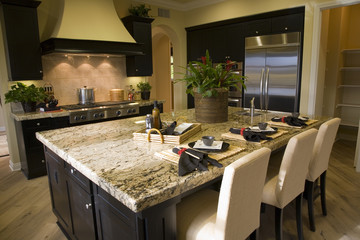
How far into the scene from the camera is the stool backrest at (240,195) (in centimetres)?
131

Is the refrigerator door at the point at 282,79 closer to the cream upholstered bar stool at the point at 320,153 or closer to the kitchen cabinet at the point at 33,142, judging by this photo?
the cream upholstered bar stool at the point at 320,153

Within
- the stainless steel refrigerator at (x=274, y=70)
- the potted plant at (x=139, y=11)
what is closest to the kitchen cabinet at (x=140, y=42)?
the potted plant at (x=139, y=11)

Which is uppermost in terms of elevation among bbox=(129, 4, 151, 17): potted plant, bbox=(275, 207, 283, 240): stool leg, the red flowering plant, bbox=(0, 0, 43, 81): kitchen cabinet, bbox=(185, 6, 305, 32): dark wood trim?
bbox=(129, 4, 151, 17): potted plant

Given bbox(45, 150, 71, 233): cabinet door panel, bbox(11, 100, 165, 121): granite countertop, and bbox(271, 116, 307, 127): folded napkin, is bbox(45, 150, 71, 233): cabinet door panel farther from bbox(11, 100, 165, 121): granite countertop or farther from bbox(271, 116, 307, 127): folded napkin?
bbox(271, 116, 307, 127): folded napkin

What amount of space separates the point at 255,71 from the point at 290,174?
3.51 m

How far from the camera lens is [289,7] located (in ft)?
14.9

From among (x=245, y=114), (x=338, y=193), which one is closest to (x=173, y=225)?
(x=245, y=114)

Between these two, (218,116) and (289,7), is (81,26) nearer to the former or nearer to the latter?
(218,116)

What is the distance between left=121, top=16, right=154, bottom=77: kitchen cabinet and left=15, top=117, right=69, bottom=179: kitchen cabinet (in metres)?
1.83

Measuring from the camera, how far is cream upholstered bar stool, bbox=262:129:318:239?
180 centimetres

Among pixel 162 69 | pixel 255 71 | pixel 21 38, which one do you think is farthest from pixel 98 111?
pixel 162 69

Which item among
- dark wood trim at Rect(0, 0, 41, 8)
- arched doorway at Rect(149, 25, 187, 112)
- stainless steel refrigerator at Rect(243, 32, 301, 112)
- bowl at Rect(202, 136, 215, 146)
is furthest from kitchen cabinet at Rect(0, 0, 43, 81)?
arched doorway at Rect(149, 25, 187, 112)

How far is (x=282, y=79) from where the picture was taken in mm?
4727

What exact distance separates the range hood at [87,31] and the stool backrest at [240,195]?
11.3 ft
